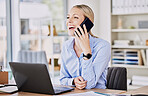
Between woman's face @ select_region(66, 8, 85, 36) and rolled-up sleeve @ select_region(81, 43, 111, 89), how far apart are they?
0.25 m

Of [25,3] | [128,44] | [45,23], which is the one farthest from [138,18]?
[25,3]

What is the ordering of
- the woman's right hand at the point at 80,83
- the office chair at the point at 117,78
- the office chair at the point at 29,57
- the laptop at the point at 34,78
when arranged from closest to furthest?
the laptop at the point at 34,78
the woman's right hand at the point at 80,83
the office chair at the point at 117,78
the office chair at the point at 29,57

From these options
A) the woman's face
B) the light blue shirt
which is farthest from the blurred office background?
the woman's face

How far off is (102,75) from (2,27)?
2.24 meters

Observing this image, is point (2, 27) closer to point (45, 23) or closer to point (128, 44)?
point (45, 23)

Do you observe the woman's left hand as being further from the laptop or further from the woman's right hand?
the laptop

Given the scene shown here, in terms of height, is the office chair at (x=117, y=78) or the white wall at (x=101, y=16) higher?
the white wall at (x=101, y=16)

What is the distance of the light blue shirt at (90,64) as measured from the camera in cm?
187

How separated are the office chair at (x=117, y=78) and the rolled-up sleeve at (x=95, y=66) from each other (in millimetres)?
320

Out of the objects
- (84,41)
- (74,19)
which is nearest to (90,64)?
(84,41)

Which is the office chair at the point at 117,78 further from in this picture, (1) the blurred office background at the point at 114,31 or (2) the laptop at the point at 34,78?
(1) the blurred office background at the point at 114,31

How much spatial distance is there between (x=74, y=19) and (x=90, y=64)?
37 centimetres

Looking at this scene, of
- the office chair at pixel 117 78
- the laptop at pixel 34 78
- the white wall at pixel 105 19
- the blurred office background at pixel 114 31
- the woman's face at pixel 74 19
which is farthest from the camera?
the white wall at pixel 105 19

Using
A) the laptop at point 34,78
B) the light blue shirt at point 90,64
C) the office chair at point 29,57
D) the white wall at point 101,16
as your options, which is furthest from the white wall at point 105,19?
the laptop at point 34,78
